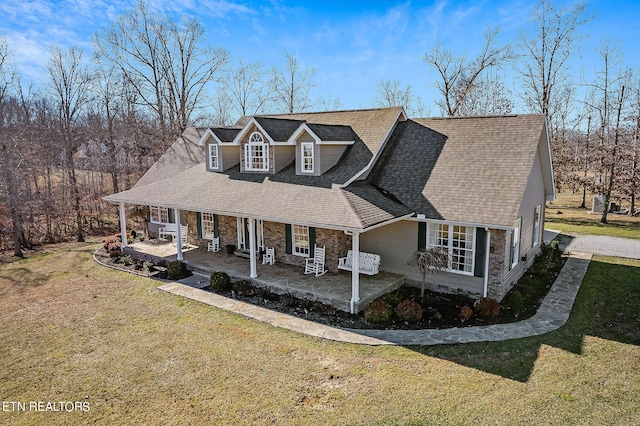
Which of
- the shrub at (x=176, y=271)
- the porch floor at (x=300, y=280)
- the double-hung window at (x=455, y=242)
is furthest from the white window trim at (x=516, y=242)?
the shrub at (x=176, y=271)

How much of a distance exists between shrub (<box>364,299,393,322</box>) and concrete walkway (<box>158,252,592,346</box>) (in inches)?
23.5

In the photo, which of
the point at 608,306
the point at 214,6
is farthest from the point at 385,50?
the point at 608,306

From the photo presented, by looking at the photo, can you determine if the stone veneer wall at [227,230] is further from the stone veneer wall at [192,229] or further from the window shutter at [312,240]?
the window shutter at [312,240]

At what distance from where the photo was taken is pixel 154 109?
1265 inches

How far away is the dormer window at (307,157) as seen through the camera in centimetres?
1642

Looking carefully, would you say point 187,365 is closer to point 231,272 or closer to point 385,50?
point 231,272

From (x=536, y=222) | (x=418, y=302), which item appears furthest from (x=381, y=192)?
(x=536, y=222)

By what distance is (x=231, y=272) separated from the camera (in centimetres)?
1555

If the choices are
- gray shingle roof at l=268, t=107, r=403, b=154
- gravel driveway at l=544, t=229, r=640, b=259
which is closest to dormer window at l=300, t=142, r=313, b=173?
gray shingle roof at l=268, t=107, r=403, b=154

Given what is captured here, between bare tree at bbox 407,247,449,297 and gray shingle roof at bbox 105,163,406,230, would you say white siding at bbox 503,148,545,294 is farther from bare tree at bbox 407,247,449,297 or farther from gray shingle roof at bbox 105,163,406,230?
gray shingle roof at bbox 105,163,406,230

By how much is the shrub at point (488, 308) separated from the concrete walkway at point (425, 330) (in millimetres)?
540

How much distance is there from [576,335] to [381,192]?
301 inches

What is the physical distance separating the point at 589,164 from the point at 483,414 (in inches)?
1247

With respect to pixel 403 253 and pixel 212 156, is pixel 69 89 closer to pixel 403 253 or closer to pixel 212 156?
pixel 212 156
